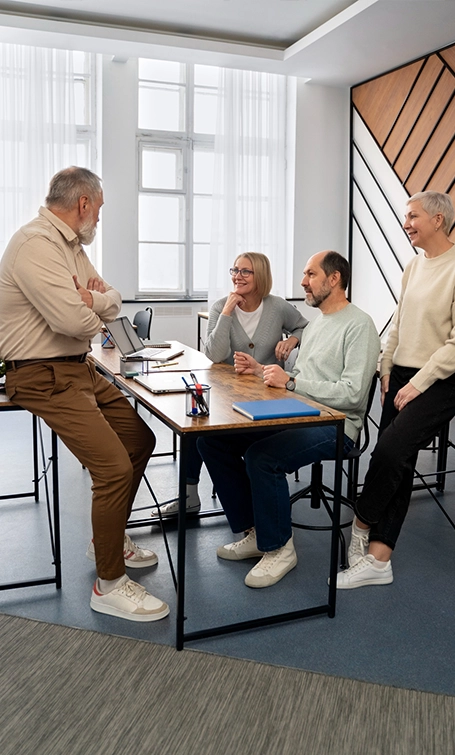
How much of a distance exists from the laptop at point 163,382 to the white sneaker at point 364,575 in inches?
35.4

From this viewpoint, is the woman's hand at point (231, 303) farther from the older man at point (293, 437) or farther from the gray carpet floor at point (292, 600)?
the gray carpet floor at point (292, 600)

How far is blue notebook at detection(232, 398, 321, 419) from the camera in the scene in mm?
2064

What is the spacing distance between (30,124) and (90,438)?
204 inches

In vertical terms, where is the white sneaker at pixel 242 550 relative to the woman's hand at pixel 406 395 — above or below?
below

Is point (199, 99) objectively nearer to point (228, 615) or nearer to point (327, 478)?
point (327, 478)

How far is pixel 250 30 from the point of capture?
248 inches

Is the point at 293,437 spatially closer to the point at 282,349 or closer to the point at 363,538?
the point at 363,538

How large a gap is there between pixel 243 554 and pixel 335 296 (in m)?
1.09

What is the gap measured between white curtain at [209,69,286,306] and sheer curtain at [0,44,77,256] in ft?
5.14

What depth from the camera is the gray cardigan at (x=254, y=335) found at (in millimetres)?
3111

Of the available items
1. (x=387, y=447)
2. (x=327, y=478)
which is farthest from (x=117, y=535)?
(x=327, y=478)

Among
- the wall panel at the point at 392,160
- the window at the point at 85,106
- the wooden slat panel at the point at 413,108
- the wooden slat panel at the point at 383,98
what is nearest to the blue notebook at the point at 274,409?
the wall panel at the point at 392,160

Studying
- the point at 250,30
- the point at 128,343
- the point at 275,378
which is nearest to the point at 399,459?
the point at 275,378

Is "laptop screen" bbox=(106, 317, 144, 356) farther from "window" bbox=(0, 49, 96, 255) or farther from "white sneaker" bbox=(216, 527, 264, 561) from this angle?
"window" bbox=(0, 49, 96, 255)
